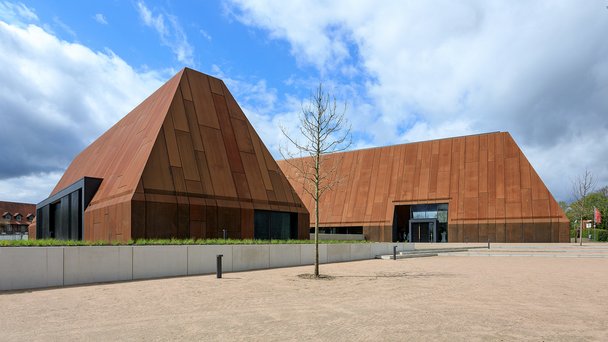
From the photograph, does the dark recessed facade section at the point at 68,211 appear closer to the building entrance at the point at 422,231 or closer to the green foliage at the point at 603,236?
the building entrance at the point at 422,231

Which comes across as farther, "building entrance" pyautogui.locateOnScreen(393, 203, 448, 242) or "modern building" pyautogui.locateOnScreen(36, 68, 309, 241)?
"building entrance" pyautogui.locateOnScreen(393, 203, 448, 242)

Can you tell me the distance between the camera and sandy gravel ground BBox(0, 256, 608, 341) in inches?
276

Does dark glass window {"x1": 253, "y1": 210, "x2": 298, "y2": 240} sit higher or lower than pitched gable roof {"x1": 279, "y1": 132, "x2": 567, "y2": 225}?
lower

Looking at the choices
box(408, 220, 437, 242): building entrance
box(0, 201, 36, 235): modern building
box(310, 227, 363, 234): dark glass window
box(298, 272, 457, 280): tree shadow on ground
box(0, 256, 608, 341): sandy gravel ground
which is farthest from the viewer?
box(0, 201, 36, 235): modern building

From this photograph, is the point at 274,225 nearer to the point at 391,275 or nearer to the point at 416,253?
the point at 416,253

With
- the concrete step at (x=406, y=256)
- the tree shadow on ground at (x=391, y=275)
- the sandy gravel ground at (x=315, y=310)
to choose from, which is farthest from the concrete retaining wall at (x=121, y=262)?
the concrete step at (x=406, y=256)

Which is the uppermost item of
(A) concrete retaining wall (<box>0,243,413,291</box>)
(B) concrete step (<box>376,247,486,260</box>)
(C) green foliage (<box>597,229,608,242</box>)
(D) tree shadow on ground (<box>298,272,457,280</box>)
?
(A) concrete retaining wall (<box>0,243,413,291</box>)

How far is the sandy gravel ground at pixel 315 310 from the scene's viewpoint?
702 centimetres

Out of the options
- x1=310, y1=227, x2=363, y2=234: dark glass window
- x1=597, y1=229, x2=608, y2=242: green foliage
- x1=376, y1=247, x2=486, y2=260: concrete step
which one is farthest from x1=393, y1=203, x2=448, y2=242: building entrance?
x1=597, y1=229, x2=608, y2=242: green foliage

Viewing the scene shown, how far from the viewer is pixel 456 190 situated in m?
43.7

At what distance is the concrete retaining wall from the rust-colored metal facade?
25951 mm

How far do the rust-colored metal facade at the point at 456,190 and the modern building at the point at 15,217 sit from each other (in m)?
56.6

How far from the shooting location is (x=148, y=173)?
21391mm

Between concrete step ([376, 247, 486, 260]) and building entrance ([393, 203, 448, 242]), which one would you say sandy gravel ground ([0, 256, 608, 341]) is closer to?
concrete step ([376, 247, 486, 260])
